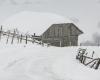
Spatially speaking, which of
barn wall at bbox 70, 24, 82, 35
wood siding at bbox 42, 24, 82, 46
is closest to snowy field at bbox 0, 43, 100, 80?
wood siding at bbox 42, 24, 82, 46

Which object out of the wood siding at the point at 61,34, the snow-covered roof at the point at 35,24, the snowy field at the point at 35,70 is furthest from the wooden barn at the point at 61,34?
the snowy field at the point at 35,70

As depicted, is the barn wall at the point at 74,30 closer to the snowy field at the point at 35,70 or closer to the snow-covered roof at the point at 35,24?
the snow-covered roof at the point at 35,24

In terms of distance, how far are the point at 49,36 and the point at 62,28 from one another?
2.83m

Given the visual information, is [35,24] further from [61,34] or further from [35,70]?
[35,70]

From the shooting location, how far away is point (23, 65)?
18.0 m

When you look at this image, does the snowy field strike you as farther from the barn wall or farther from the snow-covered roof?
the snow-covered roof

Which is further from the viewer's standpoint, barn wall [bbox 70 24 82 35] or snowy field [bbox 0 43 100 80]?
barn wall [bbox 70 24 82 35]

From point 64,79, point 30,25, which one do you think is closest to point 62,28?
point 30,25

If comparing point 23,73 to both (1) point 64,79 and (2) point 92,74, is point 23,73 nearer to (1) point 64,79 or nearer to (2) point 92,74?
(1) point 64,79

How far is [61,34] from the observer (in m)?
47.0

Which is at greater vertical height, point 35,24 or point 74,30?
point 35,24

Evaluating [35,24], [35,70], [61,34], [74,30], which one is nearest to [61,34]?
[61,34]

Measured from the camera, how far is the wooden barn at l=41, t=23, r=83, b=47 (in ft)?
154

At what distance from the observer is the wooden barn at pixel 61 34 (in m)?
47.0
